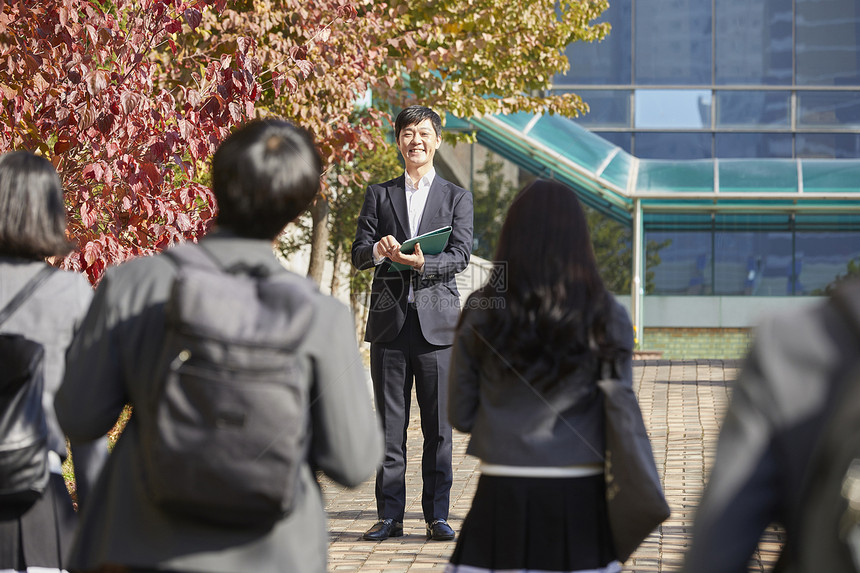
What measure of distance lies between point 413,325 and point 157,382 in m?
3.48

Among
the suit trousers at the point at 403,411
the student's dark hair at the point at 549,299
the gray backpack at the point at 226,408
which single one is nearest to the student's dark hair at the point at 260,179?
the gray backpack at the point at 226,408

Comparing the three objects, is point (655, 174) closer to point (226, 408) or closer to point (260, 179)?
point (260, 179)

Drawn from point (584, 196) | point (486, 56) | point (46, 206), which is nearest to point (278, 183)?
point (46, 206)

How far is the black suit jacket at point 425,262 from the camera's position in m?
5.52

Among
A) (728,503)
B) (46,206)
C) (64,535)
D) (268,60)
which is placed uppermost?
(268,60)

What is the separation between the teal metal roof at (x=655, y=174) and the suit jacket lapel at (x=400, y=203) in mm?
14904

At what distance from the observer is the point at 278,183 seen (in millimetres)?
2264

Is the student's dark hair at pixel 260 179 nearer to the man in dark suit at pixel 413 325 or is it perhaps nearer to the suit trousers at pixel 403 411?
the man in dark suit at pixel 413 325

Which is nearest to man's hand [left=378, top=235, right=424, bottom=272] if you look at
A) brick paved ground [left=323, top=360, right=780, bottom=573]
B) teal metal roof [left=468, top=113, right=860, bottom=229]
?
brick paved ground [left=323, top=360, right=780, bottom=573]

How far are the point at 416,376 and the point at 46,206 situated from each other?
2999 mm

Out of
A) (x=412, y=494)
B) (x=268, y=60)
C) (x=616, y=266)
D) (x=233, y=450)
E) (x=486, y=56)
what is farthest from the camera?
(x=616, y=266)

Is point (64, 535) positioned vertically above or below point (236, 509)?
below

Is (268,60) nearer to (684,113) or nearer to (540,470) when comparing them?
(540,470)

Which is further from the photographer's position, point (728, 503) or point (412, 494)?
point (412, 494)
